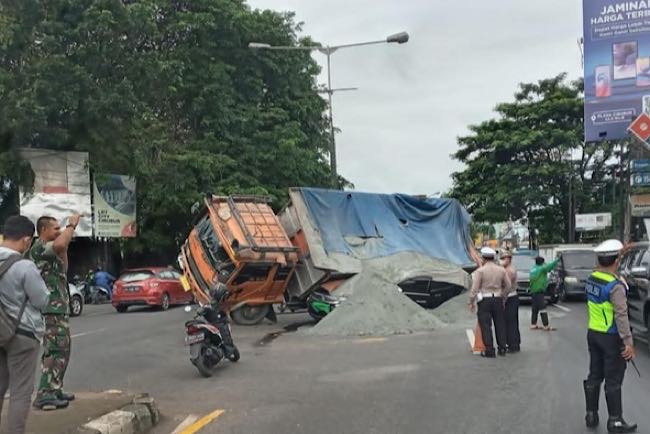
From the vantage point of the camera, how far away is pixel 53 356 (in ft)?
24.1

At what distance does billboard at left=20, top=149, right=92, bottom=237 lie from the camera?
25.2m

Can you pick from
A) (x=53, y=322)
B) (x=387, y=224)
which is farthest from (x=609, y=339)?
(x=387, y=224)

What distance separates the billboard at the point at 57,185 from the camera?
992 inches

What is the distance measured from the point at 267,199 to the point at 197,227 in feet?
6.17

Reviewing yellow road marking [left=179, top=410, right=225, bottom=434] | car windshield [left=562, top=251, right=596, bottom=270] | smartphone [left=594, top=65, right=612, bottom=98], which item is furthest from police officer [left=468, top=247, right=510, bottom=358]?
smartphone [left=594, top=65, right=612, bottom=98]

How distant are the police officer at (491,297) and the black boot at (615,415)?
4.75m

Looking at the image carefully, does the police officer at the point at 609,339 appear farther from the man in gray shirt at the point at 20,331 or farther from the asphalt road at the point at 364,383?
the man in gray shirt at the point at 20,331

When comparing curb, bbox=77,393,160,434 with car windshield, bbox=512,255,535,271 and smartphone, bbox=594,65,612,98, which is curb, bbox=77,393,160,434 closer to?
car windshield, bbox=512,255,535,271

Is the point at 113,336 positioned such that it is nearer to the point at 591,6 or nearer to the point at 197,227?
the point at 197,227

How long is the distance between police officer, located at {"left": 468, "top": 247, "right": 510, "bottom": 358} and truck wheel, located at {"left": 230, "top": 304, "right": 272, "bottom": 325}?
6.85 metres

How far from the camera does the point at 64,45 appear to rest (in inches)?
969

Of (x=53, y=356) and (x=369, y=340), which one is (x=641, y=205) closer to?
(x=369, y=340)

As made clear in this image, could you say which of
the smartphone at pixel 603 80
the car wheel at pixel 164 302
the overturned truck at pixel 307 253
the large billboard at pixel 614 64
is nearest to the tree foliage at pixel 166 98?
the car wheel at pixel 164 302

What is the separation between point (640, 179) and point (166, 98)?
64.3ft
